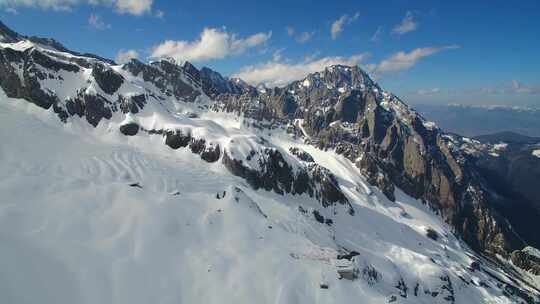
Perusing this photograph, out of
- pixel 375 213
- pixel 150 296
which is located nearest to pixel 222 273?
pixel 150 296

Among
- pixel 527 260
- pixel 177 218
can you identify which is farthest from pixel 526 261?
pixel 177 218

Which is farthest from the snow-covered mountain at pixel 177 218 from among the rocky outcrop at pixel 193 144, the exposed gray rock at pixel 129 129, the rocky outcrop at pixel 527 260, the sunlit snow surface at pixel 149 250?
the rocky outcrop at pixel 527 260

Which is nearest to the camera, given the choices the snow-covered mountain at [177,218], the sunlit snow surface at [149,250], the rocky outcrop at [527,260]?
the sunlit snow surface at [149,250]

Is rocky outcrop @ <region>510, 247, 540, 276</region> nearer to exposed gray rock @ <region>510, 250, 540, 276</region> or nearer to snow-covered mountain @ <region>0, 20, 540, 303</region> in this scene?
exposed gray rock @ <region>510, 250, 540, 276</region>

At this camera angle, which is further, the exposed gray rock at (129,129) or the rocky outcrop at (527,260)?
the rocky outcrop at (527,260)

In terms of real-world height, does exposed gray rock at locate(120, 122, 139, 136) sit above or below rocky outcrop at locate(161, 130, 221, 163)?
above

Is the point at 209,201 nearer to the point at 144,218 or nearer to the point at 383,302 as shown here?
the point at 144,218

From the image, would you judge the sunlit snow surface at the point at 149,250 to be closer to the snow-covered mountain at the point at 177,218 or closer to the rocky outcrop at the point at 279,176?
the snow-covered mountain at the point at 177,218

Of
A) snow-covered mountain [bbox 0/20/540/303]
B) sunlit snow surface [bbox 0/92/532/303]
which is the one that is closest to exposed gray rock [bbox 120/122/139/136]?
snow-covered mountain [bbox 0/20/540/303]
